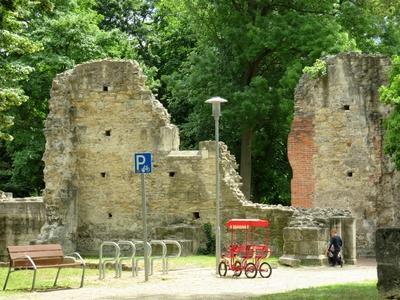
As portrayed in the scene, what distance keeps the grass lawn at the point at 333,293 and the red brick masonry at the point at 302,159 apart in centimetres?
1227

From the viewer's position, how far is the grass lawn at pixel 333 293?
45.1 feet

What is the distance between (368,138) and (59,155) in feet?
33.7

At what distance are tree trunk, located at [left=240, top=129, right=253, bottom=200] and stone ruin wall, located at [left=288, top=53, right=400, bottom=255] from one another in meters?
7.72

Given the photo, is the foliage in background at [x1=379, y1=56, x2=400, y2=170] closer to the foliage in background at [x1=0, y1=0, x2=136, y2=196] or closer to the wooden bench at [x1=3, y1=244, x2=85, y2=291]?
the wooden bench at [x1=3, y1=244, x2=85, y2=291]

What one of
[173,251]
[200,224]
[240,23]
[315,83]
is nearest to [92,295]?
[173,251]

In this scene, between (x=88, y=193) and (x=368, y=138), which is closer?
(x=368, y=138)

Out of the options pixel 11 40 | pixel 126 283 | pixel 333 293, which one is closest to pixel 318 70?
pixel 11 40

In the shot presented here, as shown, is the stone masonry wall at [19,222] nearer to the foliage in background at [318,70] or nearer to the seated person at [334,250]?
the foliage in background at [318,70]

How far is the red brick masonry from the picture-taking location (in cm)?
2825

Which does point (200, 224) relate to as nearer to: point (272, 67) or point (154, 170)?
point (154, 170)

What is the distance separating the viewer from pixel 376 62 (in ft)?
90.3

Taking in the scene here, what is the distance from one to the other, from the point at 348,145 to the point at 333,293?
44.8 ft

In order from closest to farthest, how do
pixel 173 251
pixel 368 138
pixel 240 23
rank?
pixel 173 251 → pixel 368 138 → pixel 240 23

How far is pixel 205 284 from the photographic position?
17312 millimetres
